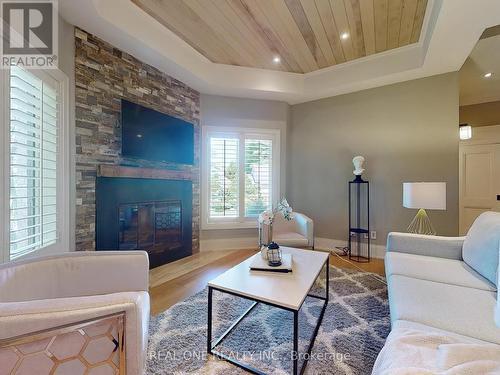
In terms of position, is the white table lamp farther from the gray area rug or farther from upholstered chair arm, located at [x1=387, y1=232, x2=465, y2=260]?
the gray area rug

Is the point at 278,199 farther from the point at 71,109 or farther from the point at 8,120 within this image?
the point at 8,120

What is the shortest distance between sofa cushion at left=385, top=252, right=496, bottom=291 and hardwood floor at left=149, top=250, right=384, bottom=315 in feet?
3.08

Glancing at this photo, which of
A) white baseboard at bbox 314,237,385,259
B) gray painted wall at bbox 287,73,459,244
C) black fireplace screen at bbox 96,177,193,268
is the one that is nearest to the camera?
black fireplace screen at bbox 96,177,193,268

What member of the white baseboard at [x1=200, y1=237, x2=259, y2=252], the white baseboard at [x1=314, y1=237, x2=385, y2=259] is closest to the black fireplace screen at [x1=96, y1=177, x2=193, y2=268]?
the white baseboard at [x1=200, y1=237, x2=259, y2=252]

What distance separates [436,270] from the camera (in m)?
1.84

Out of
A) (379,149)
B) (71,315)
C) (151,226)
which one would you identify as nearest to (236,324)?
(71,315)

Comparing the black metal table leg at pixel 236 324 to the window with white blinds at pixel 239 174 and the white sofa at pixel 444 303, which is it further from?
the window with white blinds at pixel 239 174

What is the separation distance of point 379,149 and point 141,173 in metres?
3.36

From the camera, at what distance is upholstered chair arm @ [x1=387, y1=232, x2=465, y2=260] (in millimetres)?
2125

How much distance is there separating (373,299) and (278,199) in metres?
2.14

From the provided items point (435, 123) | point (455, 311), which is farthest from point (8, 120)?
point (435, 123)

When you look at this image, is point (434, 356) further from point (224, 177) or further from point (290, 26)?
point (224, 177)
